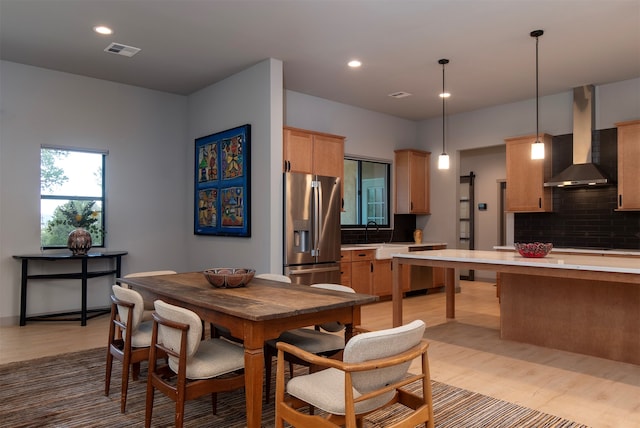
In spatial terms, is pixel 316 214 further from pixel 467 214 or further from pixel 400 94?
pixel 467 214

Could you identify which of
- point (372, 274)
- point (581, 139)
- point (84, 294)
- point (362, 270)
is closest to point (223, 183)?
point (84, 294)

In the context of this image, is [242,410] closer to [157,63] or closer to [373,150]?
[157,63]

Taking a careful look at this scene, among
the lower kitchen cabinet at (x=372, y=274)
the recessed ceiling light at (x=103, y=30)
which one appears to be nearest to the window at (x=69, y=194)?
the recessed ceiling light at (x=103, y=30)

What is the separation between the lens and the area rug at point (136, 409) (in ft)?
8.55

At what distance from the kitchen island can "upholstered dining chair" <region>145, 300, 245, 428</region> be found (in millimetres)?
2446

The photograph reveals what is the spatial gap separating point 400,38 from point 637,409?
3568 mm

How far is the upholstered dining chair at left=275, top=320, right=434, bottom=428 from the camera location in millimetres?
1731

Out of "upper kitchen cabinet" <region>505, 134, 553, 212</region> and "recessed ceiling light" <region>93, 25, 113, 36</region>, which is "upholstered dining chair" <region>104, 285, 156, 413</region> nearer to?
"recessed ceiling light" <region>93, 25, 113, 36</region>

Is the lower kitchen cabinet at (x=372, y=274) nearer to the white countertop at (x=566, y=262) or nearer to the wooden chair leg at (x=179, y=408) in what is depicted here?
the white countertop at (x=566, y=262)

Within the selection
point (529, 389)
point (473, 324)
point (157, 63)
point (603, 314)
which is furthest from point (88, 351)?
point (603, 314)

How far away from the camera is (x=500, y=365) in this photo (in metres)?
3.69

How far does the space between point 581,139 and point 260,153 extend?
421 cm

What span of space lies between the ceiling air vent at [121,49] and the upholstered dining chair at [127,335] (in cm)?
283

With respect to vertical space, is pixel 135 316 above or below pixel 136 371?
above
